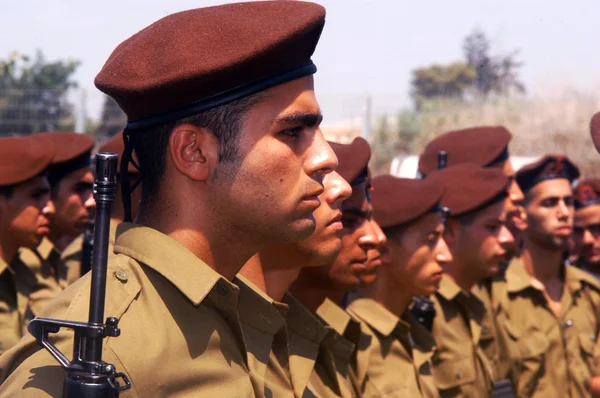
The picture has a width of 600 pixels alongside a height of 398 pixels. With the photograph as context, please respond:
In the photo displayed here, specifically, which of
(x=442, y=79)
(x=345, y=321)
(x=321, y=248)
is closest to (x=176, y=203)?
(x=321, y=248)

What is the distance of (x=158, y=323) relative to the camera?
2432mm

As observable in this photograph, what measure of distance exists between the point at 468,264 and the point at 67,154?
3.26 m

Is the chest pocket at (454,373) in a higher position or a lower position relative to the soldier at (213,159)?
lower

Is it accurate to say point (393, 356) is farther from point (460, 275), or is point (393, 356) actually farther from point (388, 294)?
point (460, 275)

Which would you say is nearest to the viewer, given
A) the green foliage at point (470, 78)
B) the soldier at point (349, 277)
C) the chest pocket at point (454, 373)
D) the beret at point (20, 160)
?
the soldier at point (349, 277)

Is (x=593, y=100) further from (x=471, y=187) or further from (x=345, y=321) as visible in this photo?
Result: (x=345, y=321)

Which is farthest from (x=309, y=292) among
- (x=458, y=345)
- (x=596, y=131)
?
(x=458, y=345)

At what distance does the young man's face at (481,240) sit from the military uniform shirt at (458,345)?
23cm

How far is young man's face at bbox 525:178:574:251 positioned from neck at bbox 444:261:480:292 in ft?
4.50

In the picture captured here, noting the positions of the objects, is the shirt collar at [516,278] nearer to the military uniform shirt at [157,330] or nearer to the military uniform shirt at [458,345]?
the military uniform shirt at [458,345]

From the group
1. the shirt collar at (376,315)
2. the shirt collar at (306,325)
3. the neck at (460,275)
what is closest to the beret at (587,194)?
the neck at (460,275)

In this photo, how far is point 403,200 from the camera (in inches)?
231

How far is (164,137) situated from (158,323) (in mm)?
515

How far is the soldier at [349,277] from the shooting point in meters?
4.88
